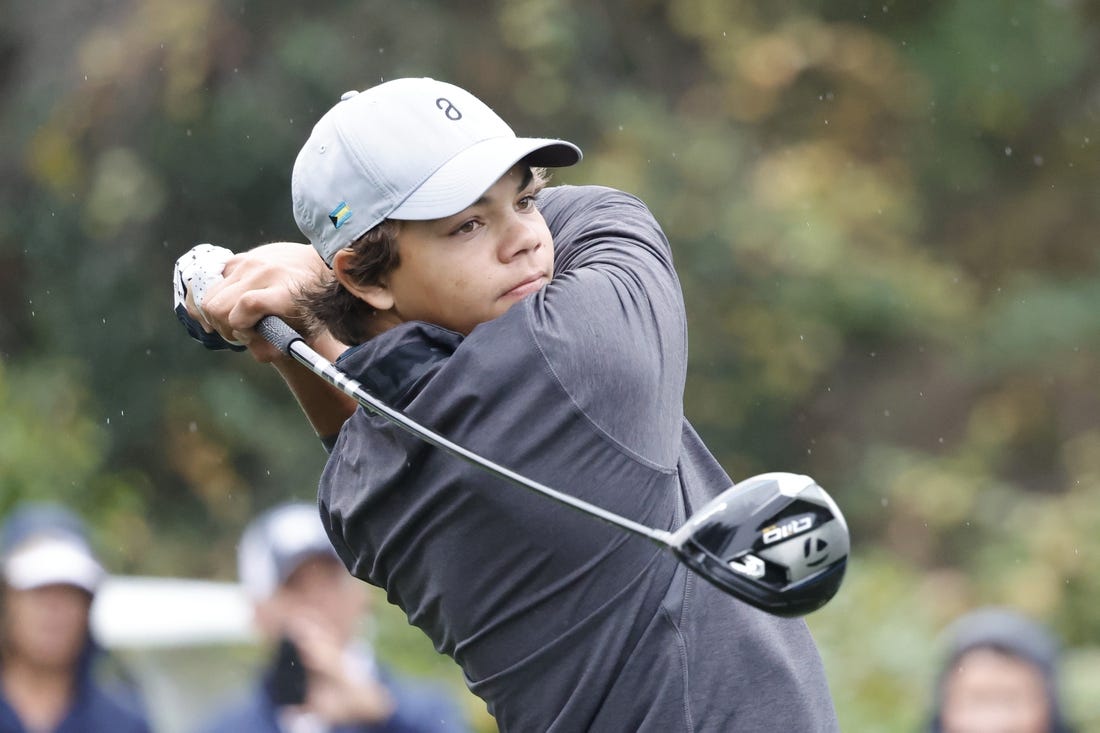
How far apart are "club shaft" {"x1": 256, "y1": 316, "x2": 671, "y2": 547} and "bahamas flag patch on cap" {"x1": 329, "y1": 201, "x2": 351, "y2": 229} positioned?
0.19m

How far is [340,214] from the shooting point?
92.9 inches

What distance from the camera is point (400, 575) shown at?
2.39 m

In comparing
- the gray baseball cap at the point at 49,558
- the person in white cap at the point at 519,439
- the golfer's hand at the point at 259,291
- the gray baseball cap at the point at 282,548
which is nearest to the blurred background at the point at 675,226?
the gray baseball cap at the point at 49,558

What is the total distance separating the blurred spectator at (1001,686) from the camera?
436cm

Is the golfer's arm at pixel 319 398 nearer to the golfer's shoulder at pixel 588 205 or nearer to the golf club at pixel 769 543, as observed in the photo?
the golfer's shoulder at pixel 588 205

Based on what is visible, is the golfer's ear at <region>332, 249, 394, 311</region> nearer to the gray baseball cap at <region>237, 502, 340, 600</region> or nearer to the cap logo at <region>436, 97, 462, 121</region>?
the cap logo at <region>436, 97, 462, 121</region>

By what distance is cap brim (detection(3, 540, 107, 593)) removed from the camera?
501 cm

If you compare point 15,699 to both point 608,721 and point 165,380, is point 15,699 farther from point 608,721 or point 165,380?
point 165,380

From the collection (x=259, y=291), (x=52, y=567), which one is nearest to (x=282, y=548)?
(x=52, y=567)

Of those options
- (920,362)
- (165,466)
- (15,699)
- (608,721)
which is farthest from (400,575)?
(920,362)

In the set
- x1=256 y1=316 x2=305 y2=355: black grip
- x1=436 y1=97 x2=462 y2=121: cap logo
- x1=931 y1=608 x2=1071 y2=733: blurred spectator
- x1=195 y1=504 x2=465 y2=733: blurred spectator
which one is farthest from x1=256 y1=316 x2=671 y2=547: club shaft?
x1=931 y1=608 x2=1071 y2=733: blurred spectator

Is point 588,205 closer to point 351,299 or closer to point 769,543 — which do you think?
point 351,299

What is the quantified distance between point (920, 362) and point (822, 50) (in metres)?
2.44

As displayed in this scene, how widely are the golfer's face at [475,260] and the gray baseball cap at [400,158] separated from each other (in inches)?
1.6
